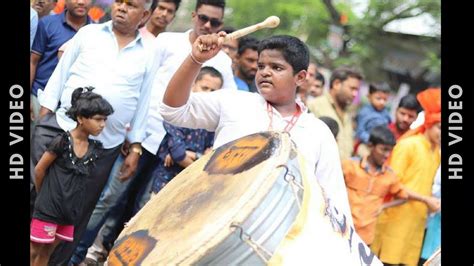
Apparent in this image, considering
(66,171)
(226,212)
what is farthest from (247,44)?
(226,212)

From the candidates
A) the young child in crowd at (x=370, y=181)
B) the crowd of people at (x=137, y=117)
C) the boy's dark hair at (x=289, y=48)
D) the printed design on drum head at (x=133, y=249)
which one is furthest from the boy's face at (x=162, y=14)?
the printed design on drum head at (x=133, y=249)

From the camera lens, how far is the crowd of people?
176 inches

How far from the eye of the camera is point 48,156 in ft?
17.8

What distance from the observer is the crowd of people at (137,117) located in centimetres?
448

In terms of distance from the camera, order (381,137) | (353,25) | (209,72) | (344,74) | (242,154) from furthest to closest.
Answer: (353,25) < (344,74) < (381,137) < (209,72) < (242,154)

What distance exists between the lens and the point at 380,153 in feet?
23.6

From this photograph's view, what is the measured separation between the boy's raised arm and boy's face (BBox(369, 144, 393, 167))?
3106 mm

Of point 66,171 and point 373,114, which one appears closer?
point 66,171

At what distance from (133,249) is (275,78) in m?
1.19

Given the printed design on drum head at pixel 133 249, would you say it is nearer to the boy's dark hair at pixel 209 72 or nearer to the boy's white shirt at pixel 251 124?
the boy's white shirt at pixel 251 124

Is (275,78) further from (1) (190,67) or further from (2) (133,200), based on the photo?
(2) (133,200)

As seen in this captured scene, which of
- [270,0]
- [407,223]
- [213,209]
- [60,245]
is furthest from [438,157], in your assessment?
[270,0]
